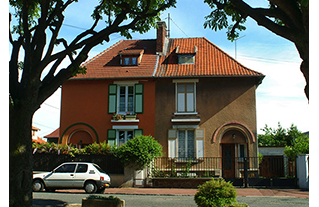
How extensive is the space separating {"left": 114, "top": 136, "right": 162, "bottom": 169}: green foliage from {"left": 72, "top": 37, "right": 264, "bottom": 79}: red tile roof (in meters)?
5.67

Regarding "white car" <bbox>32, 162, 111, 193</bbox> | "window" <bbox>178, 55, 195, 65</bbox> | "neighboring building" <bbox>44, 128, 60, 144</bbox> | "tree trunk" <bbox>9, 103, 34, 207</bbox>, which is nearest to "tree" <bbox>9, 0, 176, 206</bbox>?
"tree trunk" <bbox>9, 103, 34, 207</bbox>

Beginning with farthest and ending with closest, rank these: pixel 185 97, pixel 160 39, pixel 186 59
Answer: pixel 160 39 → pixel 186 59 → pixel 185 97

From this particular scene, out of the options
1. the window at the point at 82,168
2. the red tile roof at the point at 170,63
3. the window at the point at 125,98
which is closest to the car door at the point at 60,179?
the window at the point at 82,168

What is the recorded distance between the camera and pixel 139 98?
2197cm

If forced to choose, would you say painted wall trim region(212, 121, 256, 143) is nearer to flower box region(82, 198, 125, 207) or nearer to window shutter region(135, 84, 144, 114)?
window shutter region(135, 84, 144, 114)

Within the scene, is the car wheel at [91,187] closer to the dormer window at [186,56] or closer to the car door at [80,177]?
the car door at [80,177]

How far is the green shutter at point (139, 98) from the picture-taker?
2183cm

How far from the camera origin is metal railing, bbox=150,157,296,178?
19.2 meters

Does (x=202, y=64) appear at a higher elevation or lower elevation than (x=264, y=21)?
higher

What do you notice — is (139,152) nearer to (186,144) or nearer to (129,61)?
(186,144)

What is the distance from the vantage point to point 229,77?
69.7ft

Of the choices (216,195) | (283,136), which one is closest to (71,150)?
(216,195)

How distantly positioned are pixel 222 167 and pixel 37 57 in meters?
15.4

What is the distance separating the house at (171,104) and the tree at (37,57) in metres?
11.2
